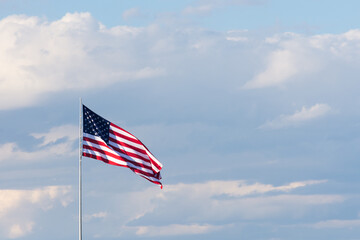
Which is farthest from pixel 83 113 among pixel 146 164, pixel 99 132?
pixel 146 164

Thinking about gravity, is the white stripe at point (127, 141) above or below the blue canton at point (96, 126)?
below

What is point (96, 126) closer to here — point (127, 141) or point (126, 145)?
point (127, 141)

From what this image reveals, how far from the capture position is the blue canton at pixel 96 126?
2852 inches

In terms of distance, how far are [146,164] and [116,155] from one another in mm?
2834

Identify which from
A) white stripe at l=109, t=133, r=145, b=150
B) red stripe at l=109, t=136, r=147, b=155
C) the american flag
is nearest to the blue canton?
the american flag

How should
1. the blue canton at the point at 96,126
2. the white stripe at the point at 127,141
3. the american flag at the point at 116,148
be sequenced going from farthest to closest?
the white stripe at the point at 127,141 < the blue canton at the point at 96,126 < the american flag at the point at 116,148

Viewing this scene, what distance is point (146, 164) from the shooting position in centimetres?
7256

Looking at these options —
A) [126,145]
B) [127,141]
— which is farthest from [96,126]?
[126,145]

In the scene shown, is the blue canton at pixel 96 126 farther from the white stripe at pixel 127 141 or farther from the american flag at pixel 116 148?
the white stripe at pixel 127 141

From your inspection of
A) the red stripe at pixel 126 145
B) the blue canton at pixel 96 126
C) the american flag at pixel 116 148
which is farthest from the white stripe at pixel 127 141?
the blue canton at pixel 96 126

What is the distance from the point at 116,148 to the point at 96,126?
2.70 m

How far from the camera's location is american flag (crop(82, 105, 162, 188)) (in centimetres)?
7194

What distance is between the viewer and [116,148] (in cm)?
7231

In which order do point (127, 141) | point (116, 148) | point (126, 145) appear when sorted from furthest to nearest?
point (127, 141) → point (126, 145) → point (116, 148)
